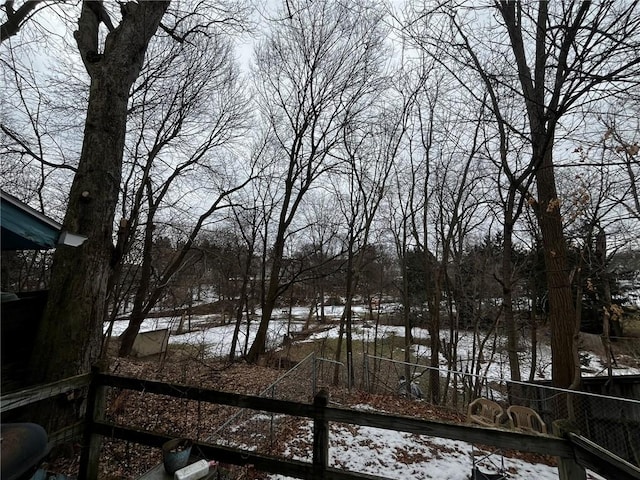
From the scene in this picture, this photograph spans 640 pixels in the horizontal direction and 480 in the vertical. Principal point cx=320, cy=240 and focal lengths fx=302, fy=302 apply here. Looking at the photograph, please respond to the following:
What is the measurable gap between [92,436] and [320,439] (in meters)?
2.09

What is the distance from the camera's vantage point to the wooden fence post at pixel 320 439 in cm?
241

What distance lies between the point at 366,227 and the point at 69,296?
1189 centimetres

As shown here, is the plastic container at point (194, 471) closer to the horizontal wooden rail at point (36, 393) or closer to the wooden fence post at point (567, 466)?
the horizontal wooden rail at point (36, 393)

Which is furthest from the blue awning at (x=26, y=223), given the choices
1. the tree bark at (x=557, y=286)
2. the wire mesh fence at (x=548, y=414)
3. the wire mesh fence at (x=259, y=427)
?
the tree bark at (x=557, y=286)

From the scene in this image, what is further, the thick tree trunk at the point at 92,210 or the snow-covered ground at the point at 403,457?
the snow-covered ground at the point at 403,457

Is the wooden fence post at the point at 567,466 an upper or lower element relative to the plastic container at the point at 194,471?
upper

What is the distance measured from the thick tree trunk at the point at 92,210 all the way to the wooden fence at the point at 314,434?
75cm

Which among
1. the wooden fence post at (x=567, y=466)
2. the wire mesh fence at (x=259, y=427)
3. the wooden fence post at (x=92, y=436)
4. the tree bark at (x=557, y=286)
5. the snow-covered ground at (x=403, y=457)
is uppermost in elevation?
the tree bark at (x=557, y=286)

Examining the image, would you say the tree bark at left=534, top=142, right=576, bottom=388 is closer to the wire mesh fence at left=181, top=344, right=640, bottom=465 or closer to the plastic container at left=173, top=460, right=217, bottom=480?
the wire mesh fence at left=181, top=344, right=640, bottom=465

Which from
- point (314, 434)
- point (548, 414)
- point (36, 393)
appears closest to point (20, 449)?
point (36, 393)

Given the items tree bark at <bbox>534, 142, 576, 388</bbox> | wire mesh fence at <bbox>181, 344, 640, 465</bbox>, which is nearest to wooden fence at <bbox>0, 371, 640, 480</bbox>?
wire mesh fence at <bbox>181, 344, 640, 465</bbox>

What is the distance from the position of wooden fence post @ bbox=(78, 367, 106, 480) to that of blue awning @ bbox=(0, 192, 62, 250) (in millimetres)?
1323

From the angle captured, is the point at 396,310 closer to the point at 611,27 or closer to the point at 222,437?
the point at 222,437

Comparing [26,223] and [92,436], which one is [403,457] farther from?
[26,223]
